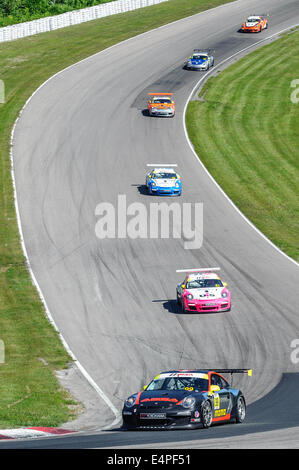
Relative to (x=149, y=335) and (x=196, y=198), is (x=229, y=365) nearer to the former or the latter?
(x=149, y=335)

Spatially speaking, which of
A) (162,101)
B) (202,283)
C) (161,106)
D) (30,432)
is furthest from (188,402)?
(162,101)

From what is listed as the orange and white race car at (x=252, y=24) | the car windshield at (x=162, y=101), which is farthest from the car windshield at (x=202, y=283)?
the orange and white race car at (x=252, y=24)

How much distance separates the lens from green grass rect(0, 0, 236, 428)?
854 inches

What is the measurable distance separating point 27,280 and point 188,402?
18.4m

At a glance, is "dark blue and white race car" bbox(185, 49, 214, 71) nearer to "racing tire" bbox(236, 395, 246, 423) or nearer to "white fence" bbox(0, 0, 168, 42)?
"white fence" bbox(0, 0, 168, 42)

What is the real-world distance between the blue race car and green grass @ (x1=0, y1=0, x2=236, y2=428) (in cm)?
774

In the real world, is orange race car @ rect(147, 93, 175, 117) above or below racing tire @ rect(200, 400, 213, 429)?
below

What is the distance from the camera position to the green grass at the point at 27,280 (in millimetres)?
21703

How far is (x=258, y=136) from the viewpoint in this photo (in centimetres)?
6038

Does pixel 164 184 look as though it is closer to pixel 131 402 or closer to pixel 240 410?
pixel 240 410

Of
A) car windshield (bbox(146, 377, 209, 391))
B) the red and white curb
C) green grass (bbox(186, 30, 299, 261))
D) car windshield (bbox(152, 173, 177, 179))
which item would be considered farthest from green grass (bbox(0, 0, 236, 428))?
green grass (bbox(186, 30, 299, 261))

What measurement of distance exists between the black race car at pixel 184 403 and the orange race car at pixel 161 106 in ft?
144

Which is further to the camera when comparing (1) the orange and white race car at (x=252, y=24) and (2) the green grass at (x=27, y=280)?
(1) the orange and white race car at (x=252, y=24)

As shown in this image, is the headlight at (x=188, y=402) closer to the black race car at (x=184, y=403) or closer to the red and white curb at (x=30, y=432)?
the black race car at (x=184, y=403)
